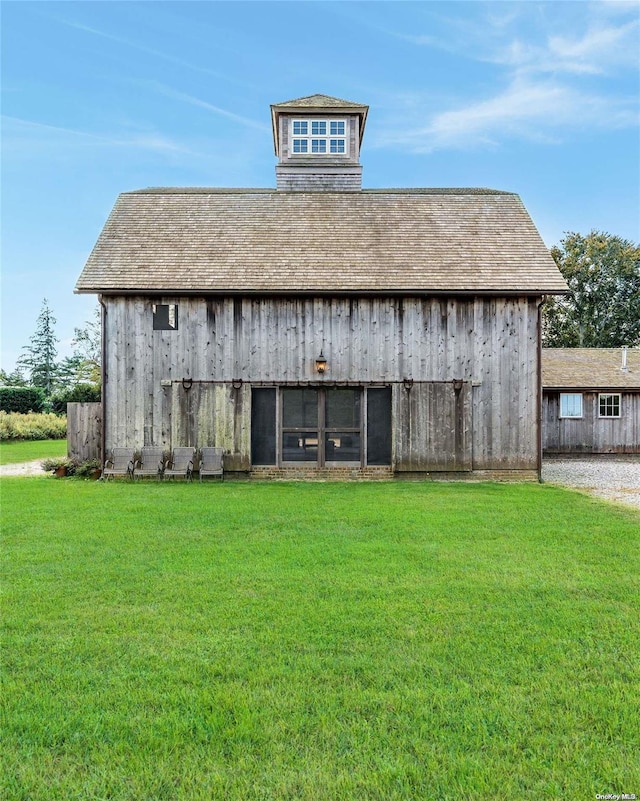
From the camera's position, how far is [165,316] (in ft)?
45.0

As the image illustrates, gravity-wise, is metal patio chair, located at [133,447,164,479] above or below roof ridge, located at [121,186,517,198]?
below

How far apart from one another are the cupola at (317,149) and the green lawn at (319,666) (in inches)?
541

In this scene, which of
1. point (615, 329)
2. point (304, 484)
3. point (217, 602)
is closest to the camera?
point (217, 602)

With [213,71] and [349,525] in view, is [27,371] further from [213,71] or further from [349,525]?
[349,525]

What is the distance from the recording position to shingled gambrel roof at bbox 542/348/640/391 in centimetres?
2084

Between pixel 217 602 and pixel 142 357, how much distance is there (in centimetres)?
→ 1005

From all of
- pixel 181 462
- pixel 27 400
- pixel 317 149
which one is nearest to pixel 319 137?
pixel 317 149

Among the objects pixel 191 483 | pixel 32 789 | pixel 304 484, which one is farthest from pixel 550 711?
pixel 191 483

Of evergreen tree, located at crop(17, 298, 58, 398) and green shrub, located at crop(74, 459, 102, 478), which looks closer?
green shrub, located at crop(74, 459, 102, 478)

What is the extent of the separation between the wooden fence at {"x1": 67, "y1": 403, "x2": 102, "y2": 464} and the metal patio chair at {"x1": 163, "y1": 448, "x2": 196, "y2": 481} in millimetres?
2124

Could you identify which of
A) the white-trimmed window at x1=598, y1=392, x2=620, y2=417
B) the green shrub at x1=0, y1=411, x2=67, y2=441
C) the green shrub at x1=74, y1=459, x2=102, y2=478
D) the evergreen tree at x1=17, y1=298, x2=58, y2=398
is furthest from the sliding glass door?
the evergreen tree at x1=17, y1=298, x2=58, y2=398

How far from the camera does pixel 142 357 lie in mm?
13680

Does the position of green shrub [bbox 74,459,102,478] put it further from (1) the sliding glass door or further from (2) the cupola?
(2) the cupola

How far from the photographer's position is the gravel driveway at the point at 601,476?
11.4 m
